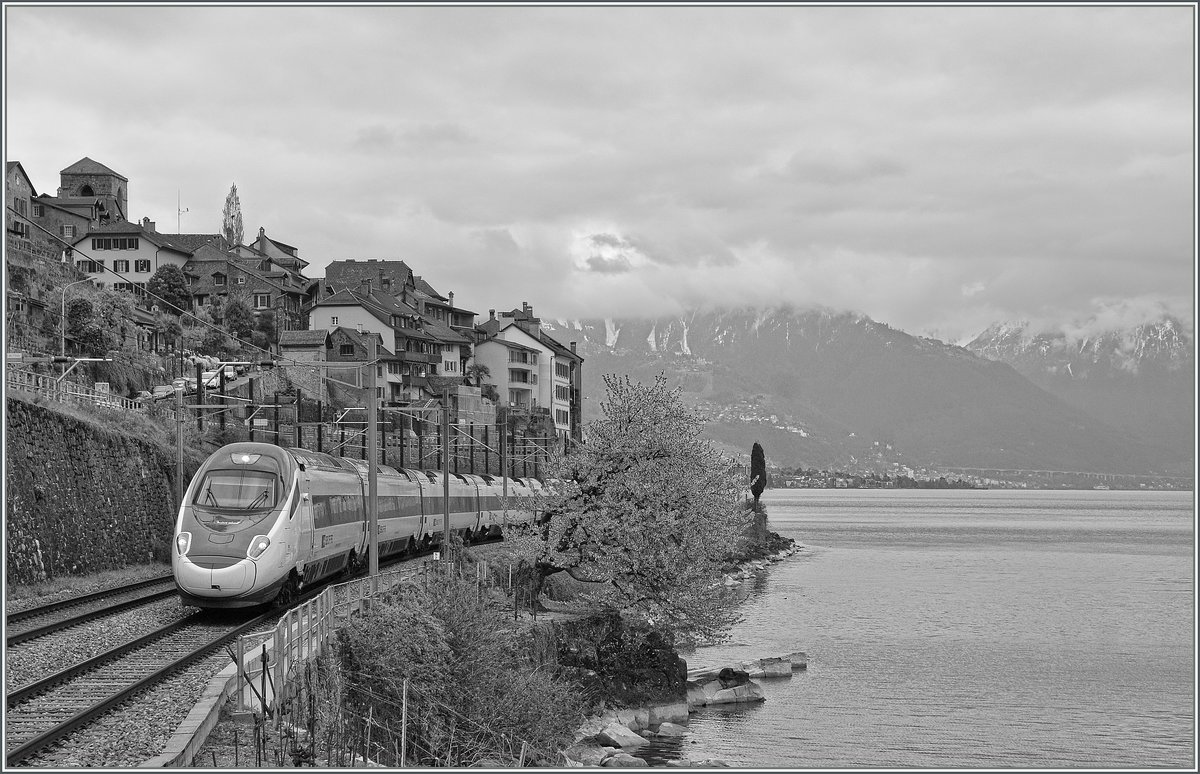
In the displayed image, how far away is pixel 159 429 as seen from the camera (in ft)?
187

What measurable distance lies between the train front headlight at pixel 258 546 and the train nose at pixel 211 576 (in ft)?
1.02

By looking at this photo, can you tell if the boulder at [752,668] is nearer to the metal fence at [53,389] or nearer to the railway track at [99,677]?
the railway track at [99,677]

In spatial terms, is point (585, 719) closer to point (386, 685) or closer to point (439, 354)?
point (386, 685)

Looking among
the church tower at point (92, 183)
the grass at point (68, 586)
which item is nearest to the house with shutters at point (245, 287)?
the church tower at point (92, 183)

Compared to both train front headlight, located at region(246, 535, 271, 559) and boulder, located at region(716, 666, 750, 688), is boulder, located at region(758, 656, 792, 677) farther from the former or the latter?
train front headlight, located at region(246, 535, 271, 559)

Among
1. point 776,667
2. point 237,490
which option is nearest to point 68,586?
point 237,490

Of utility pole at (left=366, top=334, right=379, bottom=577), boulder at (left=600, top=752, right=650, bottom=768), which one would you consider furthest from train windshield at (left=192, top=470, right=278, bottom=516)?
boulder at (left=600, top=752, right=650, bottom=768)

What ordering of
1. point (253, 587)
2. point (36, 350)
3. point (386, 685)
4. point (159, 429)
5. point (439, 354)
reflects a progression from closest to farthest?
point (386, 685)
point (253, 587)
point (159, 429)
point (36, 350)
point (439, 354)

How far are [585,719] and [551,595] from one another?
13213mm

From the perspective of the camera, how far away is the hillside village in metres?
80.9

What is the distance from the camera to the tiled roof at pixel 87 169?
147 meters

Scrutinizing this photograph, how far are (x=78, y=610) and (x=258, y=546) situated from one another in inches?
216

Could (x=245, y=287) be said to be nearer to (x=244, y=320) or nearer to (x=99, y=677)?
(x=244, y=320)

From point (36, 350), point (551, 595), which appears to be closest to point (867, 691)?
point (551, 595)
